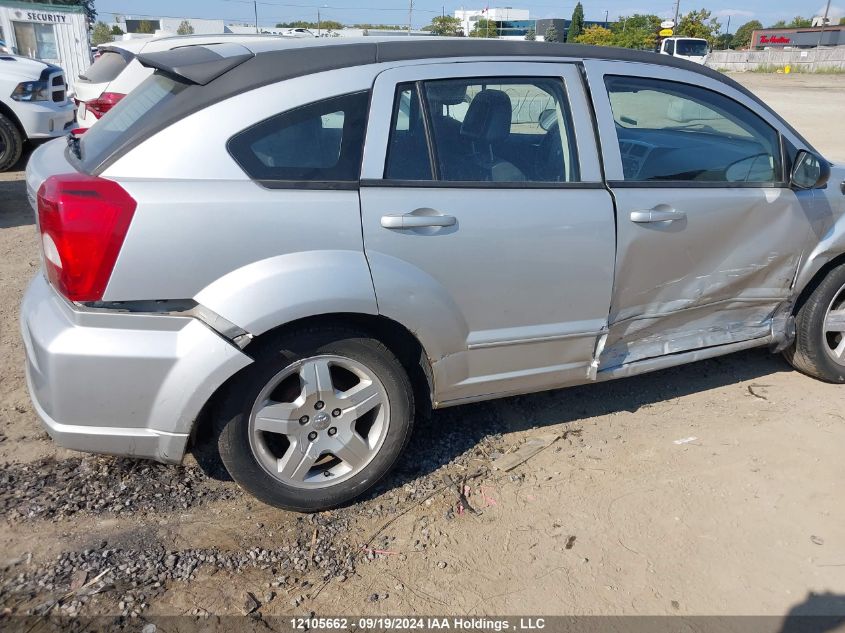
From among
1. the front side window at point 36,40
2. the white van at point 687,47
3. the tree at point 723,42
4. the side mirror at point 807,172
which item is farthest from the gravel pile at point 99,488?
the tree at point 723,42

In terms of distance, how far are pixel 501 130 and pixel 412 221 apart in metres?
0.79

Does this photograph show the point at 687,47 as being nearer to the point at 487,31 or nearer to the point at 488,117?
the point at 487,31

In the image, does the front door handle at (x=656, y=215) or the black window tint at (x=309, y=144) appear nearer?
the black window tint at (x=309, y=144)

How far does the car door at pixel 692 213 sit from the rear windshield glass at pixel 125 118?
187 cm

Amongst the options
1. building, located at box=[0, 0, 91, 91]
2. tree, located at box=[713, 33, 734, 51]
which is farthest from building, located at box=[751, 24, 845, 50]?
building, located at box=[0, 0, 91, 91]

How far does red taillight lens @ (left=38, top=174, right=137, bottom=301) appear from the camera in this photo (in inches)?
94.5

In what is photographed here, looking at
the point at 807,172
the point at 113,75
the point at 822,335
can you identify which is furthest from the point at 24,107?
the point at 822,335

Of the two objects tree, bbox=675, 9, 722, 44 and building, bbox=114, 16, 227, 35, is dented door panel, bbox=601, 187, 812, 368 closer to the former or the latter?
building, bbox=114, 16, 227, 35

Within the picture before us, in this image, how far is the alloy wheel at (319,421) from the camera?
278cm

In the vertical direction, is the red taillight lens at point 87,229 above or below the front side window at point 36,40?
below

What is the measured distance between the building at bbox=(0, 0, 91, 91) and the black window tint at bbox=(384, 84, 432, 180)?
1542 centimetres

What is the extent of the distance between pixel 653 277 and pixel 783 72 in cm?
5054

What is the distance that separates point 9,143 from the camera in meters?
9.15

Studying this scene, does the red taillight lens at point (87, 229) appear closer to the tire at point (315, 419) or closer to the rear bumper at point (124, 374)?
the rear bumper at point (124, 374)
